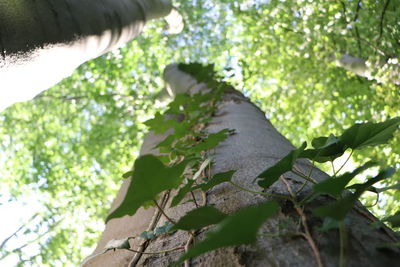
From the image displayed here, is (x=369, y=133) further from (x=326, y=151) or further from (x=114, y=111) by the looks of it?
(x=114, y=111)

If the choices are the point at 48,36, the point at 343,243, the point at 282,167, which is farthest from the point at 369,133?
the point at 48,36

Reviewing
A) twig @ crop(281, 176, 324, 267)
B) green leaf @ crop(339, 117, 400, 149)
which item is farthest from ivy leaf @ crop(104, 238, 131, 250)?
green leaf @ crop(339, 117, 400, 149)

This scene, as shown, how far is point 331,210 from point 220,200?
0.49 meters

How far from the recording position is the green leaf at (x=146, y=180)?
0.51m

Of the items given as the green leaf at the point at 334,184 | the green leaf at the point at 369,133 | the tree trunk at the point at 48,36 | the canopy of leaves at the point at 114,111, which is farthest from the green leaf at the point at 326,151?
the canopy of leaves at the point at 114,111

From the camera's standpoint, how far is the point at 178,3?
7.13m

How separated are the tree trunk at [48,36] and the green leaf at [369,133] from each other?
874 mm

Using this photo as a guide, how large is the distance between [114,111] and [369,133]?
5026 millimetres

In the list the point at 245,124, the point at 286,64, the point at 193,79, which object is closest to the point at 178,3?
the point at 286,64

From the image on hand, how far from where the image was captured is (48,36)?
1017 millimetres

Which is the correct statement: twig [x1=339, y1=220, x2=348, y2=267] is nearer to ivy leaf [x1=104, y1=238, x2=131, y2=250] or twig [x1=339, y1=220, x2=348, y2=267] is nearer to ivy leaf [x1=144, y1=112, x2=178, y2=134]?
ivy leaf [x1=104, y1=238, x2=131, y2=250]

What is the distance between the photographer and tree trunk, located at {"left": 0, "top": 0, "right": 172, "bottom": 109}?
0.90 m

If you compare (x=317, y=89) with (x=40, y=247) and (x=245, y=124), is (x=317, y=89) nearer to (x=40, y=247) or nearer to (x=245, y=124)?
(x=245, y=124)

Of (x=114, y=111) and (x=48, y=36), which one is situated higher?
(x=48, y=36)
